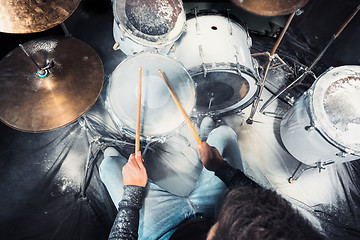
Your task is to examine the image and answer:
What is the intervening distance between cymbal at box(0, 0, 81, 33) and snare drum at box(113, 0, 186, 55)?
0.38 metres

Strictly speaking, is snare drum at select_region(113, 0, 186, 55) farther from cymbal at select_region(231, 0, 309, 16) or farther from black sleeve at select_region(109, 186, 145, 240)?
black sleeve at select_region(109, 186, 145, 240)

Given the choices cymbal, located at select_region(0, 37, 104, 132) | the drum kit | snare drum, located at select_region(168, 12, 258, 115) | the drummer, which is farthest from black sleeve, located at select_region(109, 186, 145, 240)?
snare drum, located at select_region(168, 12, 258, 115)

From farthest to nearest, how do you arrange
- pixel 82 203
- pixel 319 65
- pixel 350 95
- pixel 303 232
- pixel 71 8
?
1. pixel 319 65
2. pixel 82 203
3. pixel 350 95
4. pixel 71 8
5. pixel 303 232

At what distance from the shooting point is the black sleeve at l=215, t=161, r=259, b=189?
1.10 m

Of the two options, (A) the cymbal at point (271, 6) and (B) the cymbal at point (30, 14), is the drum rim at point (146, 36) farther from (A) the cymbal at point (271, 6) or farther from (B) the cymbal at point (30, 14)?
(A) the cymbal at point (271, 6)

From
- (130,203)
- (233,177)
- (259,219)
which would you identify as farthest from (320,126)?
(130,203)

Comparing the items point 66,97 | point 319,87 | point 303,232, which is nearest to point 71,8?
point 66,97

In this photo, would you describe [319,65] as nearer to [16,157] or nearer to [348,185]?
[348,185]

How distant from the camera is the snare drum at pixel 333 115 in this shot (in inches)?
51.6

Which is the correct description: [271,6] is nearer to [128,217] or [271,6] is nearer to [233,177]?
[233,177]

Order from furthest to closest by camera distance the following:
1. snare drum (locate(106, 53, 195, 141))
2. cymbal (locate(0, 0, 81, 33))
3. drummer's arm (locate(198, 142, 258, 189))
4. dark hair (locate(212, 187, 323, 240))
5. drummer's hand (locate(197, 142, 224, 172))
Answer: snare drum (locate(106, 53, 195, 141)), drummer's hand (locate(197, 142, 224, 172)), drummer's arm (locate(198, 142, 258, 189)), cymbal (locate(0, 0, 81, 33)), dark hair (locate(212, 187, 323, 240))

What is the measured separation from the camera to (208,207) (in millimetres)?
1236

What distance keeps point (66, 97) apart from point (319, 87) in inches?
63.3

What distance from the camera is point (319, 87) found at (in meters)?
1.39
